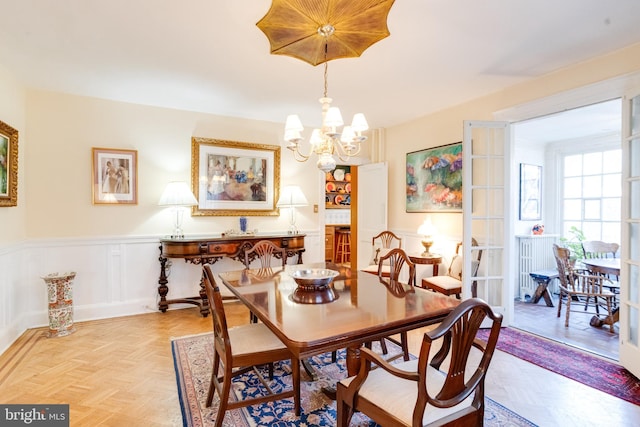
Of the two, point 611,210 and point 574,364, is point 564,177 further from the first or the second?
point 574,364

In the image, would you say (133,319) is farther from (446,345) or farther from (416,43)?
(416,43)

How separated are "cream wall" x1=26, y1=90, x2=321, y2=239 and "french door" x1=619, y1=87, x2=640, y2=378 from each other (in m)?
4.07

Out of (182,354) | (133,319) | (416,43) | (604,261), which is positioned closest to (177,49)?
(416,43)

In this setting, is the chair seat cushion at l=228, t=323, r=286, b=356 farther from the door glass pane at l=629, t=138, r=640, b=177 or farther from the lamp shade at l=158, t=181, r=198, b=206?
A: the door glass pane at l=629, t=138, r=640, b=177

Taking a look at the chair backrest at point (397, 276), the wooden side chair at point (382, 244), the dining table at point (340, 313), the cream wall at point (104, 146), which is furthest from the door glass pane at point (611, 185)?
the cream wall at point (104, 146)

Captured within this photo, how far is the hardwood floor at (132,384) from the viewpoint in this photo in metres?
2.05

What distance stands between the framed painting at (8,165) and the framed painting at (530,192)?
20.7 feet

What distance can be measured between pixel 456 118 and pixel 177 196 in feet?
11.7

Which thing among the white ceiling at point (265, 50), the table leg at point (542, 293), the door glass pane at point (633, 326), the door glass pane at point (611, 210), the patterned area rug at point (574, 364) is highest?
the white ceiling at point (265, 50)

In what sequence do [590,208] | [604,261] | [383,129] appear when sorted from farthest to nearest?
[383,129]
[590,208]
[604,261]

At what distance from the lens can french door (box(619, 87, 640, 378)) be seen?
253cm

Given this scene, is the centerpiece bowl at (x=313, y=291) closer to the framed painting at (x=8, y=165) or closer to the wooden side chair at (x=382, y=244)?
the wooden side chair at (x=382, y=244)

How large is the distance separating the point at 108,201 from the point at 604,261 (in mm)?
5684

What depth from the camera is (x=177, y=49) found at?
2.70 meters
